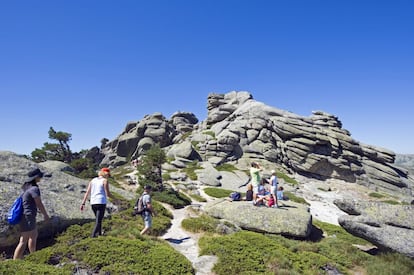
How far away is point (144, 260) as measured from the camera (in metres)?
9.38

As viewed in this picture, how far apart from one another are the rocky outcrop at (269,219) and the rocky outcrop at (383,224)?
2503 mm

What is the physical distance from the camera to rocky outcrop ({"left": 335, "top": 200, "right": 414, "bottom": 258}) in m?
12.5

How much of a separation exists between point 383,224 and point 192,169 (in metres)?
34.3

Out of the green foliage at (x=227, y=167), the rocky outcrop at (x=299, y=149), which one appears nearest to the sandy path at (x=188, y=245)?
the green foliage at (x=227, y=167)

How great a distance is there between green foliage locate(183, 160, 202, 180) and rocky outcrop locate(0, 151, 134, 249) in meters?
23.1

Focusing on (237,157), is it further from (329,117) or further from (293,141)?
(329,117)

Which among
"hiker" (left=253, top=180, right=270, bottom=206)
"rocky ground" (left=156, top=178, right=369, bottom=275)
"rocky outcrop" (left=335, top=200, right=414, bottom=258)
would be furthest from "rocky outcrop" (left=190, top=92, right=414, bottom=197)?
"rocky outcrop" (left=335, top=200, right=414, bottom=258)

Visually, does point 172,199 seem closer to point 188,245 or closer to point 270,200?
point 270,200

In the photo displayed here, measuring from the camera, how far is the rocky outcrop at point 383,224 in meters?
12.5

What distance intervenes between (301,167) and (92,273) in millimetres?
49195

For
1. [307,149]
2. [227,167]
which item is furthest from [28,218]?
[307,149]

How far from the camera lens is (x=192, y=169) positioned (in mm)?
45406

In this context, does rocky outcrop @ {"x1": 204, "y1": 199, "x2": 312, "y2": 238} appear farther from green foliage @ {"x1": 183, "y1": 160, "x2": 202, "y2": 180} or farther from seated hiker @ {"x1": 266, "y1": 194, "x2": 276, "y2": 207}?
green foliage @ {"x1": 183, "y1": 160, "x2": 202, "y2": 180}

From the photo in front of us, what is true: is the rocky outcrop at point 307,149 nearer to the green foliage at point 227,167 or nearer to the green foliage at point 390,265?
the green foliage at point 227,167
